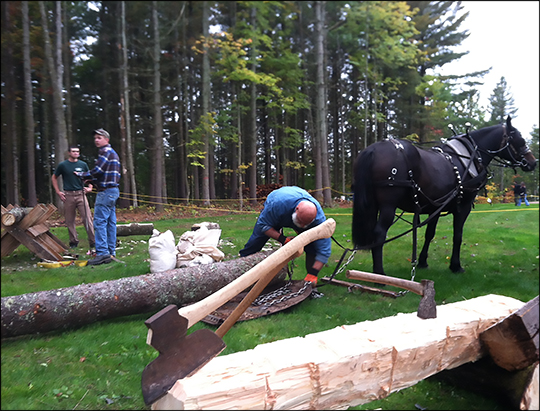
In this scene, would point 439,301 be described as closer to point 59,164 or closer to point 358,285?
point 358,285

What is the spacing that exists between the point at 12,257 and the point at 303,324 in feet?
7.29

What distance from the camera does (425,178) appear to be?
152 inches

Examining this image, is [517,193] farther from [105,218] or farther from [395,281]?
[105,218]

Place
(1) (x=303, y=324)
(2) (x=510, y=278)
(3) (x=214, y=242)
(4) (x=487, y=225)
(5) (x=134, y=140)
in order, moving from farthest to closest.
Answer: (4) (x=487, y=225) < (2) (x=510, y=278) < (1) (x=303, y=324) < (3) (x=214, y=242) < (5) (x=134, y=140)

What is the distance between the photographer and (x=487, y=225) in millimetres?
4168

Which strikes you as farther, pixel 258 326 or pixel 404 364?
pixel 258 326

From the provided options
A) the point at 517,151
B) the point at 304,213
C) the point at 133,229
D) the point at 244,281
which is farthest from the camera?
the point at 517,151

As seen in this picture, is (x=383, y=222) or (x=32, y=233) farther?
(x=383, y=222)

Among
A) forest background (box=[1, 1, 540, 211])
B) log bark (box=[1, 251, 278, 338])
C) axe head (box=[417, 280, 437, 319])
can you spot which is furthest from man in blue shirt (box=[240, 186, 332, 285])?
axe head (box=[417, 280, 437, 319])

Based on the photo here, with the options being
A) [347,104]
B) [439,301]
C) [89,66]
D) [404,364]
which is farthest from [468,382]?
[89,66]

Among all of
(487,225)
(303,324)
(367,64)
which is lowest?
(303,324)

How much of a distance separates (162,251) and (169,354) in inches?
41.5

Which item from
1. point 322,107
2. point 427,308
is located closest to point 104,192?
point 322,107

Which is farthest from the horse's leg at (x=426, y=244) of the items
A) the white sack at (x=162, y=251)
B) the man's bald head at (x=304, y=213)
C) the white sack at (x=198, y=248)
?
the white sack at (x=162, y=251)
